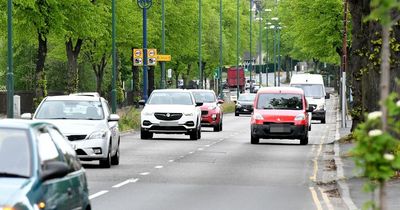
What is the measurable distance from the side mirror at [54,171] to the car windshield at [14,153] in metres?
0.18

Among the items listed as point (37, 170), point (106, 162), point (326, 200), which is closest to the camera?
point (37, 170)

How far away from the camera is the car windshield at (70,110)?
26.3 metres

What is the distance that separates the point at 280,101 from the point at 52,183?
1154 inches

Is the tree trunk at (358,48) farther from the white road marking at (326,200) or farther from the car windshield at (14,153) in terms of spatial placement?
the car windshield at (14,153)

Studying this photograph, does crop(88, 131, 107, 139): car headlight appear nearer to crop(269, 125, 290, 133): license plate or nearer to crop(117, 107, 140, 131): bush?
crop(269, 125, 290, 133): license plate

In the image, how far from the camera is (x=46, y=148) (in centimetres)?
1034

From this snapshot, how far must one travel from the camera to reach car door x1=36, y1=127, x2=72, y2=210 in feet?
31.6

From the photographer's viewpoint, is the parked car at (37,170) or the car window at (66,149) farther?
the car window at (66,149)

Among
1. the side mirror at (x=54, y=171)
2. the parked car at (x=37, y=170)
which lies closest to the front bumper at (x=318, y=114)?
the parked car at (x=37, y=170)

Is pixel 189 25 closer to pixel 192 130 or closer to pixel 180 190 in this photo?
pixel 192 130

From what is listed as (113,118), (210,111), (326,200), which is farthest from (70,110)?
(210,111)

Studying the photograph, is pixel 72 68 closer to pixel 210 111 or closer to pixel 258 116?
pixel 210 111

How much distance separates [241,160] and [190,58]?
70.6 m

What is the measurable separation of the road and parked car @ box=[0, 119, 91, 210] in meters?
6.42
